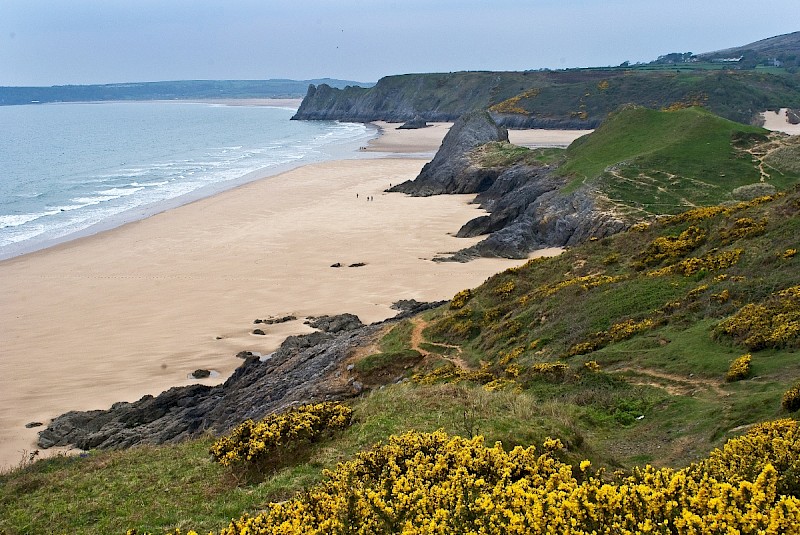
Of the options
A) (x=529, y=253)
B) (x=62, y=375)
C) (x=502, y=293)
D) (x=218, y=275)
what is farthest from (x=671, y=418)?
(x=218, y=275)

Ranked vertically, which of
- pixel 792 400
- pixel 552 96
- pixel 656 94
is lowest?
pixel 792 400

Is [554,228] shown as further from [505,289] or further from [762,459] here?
[762,459]

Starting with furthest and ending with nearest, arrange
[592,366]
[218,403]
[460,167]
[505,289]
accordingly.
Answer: [460,167] → [505,289] → [218,403] → [592,366]

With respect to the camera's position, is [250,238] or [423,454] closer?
[423,454]

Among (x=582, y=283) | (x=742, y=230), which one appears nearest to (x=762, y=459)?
(x=582, y=283)

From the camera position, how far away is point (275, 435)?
11.5 metres

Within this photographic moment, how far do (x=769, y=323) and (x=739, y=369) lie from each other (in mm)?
2400

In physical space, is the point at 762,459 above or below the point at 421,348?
above

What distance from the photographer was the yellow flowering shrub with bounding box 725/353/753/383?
12750 millimetres

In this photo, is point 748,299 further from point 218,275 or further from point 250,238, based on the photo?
point 250,238

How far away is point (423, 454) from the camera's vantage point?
8.99 meters

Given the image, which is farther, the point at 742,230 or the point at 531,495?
the point at 742,230

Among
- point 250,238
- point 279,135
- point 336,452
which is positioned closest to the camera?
point 336,452

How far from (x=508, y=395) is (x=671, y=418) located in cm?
292
